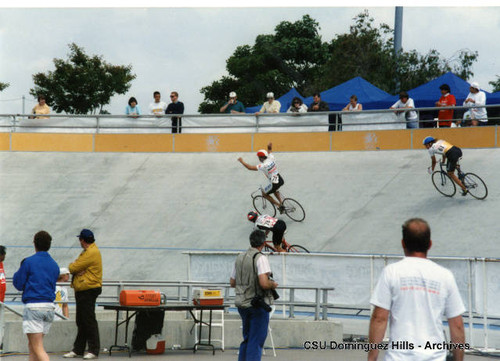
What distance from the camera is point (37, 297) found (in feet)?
28.6

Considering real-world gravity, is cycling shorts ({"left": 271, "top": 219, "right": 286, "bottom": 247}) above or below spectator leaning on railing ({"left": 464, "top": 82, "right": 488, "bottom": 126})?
below

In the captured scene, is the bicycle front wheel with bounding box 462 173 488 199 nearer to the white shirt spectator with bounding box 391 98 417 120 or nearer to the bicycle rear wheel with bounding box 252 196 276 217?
the white shirt spectator with bounding box 391 98 417 120

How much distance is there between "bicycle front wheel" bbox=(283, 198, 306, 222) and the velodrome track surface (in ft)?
0.64

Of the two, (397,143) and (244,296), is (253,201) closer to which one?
(397,143)

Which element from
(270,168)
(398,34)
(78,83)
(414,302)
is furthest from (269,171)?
(78,83)

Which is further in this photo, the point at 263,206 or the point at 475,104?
the point at 475,104

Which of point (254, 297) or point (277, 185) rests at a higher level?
point (277, 185)

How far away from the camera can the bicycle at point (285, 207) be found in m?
20.8

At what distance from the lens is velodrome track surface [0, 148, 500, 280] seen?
63.1ft

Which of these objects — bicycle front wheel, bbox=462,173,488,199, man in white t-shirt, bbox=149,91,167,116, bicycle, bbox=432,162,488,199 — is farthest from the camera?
man in white t-shirt, bbox=149,91,167,116

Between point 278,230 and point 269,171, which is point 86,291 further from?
point 269,171

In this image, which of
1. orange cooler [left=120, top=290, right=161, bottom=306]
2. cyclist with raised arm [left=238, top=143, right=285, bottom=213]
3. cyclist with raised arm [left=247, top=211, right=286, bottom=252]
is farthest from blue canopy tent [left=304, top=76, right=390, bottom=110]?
orange cooler [left=120, top=290, right=161, bottom=306]

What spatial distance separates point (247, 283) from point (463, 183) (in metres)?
12.0

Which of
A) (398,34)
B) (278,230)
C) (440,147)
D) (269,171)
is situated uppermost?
(398,34)
